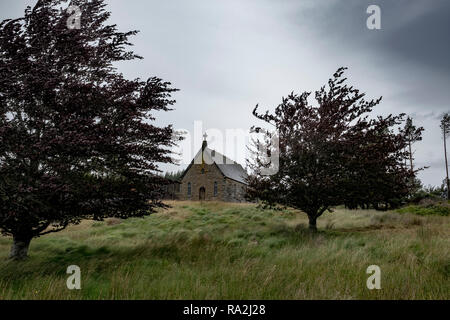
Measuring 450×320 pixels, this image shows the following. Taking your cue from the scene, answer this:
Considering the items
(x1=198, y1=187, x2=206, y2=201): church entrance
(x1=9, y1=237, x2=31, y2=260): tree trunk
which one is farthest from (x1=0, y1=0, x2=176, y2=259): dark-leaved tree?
(x1=198, y1=187, x2=206, y2=201): church entrance

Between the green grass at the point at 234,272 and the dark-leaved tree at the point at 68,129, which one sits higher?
the dark-leaved tree at the point at 68,129

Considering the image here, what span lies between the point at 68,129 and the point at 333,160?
7861 mm

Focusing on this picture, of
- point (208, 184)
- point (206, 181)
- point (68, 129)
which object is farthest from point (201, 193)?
point (68, 129)

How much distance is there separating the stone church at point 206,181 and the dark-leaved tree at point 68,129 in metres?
24.4

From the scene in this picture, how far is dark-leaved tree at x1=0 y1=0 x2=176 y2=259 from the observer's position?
4984mm

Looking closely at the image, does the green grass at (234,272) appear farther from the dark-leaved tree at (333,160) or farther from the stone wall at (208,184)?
the stone wall at (208,184)

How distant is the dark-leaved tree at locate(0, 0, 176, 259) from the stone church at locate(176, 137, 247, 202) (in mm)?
24440

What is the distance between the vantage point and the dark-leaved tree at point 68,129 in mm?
4984

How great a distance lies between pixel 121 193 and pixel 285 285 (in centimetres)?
428

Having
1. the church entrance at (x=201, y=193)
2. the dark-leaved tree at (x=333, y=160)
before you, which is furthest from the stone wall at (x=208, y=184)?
the dark-leaved tree at (x=333, y=160)

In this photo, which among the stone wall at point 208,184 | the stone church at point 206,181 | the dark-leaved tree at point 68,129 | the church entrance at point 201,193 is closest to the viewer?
the dark-leaved tree at point 68,129

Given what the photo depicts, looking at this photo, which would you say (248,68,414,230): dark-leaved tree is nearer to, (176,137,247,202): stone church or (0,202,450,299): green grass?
(0,202,450,299): green grass

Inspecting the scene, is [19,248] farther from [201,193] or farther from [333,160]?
[201,193]
